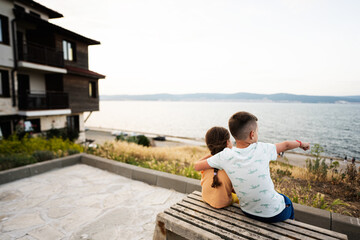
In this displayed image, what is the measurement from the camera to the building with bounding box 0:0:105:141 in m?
14.0

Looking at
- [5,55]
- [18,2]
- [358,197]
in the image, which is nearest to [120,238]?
[358,197]

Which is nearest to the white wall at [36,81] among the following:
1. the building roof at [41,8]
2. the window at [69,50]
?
the window at [69,50]

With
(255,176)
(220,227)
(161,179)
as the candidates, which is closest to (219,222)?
(220,227)

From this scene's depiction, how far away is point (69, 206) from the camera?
4137 mm

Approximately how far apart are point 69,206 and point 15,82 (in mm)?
14934

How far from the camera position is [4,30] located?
1366 cm

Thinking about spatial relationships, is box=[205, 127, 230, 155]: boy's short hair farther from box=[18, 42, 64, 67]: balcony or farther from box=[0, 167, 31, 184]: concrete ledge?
box=[18, 42, 64, 67]: balcony

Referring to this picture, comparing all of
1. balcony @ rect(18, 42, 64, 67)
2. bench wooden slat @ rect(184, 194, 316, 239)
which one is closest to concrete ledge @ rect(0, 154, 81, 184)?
bench wooden slat @ rect(184, 194, 316, 239)

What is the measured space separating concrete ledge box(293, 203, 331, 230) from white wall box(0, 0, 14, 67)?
59.3 feet

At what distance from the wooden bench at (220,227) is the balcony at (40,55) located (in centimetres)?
1757

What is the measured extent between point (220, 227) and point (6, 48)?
17942 mm

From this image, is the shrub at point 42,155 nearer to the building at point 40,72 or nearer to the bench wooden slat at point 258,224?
the bench wooden slat at point 258,224

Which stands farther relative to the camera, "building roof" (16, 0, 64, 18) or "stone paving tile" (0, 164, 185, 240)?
"building roof" (16, 0, 64, 18)

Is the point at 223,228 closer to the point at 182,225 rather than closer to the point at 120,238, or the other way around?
the point at 182,225
